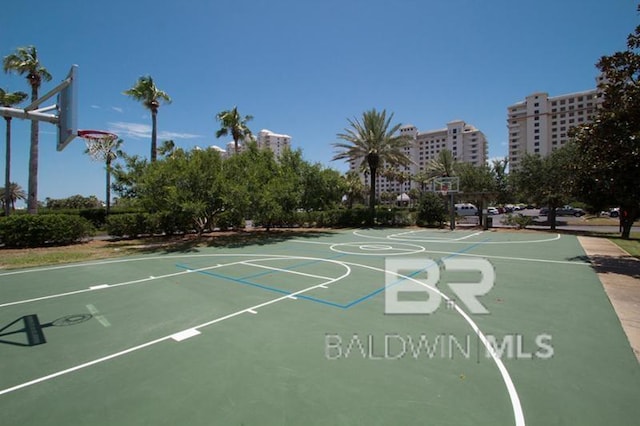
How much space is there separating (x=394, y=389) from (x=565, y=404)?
2081 millimetres

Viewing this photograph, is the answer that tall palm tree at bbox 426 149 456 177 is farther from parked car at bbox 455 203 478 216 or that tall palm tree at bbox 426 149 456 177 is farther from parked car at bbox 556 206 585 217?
parked car at bbox 556 206 585 217

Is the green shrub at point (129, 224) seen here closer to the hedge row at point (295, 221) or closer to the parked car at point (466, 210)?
the hedge row at point (295, 221)

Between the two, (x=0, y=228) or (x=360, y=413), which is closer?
(x=360, y=413)

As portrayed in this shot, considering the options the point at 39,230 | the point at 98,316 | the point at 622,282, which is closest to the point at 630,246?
the point at 622,282

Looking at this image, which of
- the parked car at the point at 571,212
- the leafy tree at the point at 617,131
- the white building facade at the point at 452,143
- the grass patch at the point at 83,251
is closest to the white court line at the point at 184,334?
the grass patch at the point at 83,251

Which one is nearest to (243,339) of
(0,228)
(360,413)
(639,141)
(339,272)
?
(360,413)

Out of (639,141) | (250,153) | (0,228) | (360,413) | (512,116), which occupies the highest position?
(512,116)

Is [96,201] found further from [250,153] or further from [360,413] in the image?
[360,413]

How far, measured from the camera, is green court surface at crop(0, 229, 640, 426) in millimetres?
3664

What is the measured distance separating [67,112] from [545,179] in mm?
34201

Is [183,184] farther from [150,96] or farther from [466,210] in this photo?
[466,210]

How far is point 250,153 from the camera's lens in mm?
23812

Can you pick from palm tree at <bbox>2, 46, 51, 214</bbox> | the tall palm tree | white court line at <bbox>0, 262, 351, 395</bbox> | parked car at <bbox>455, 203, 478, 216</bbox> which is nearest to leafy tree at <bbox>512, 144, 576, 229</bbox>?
the tall palm tree

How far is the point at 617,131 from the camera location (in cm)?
1212
